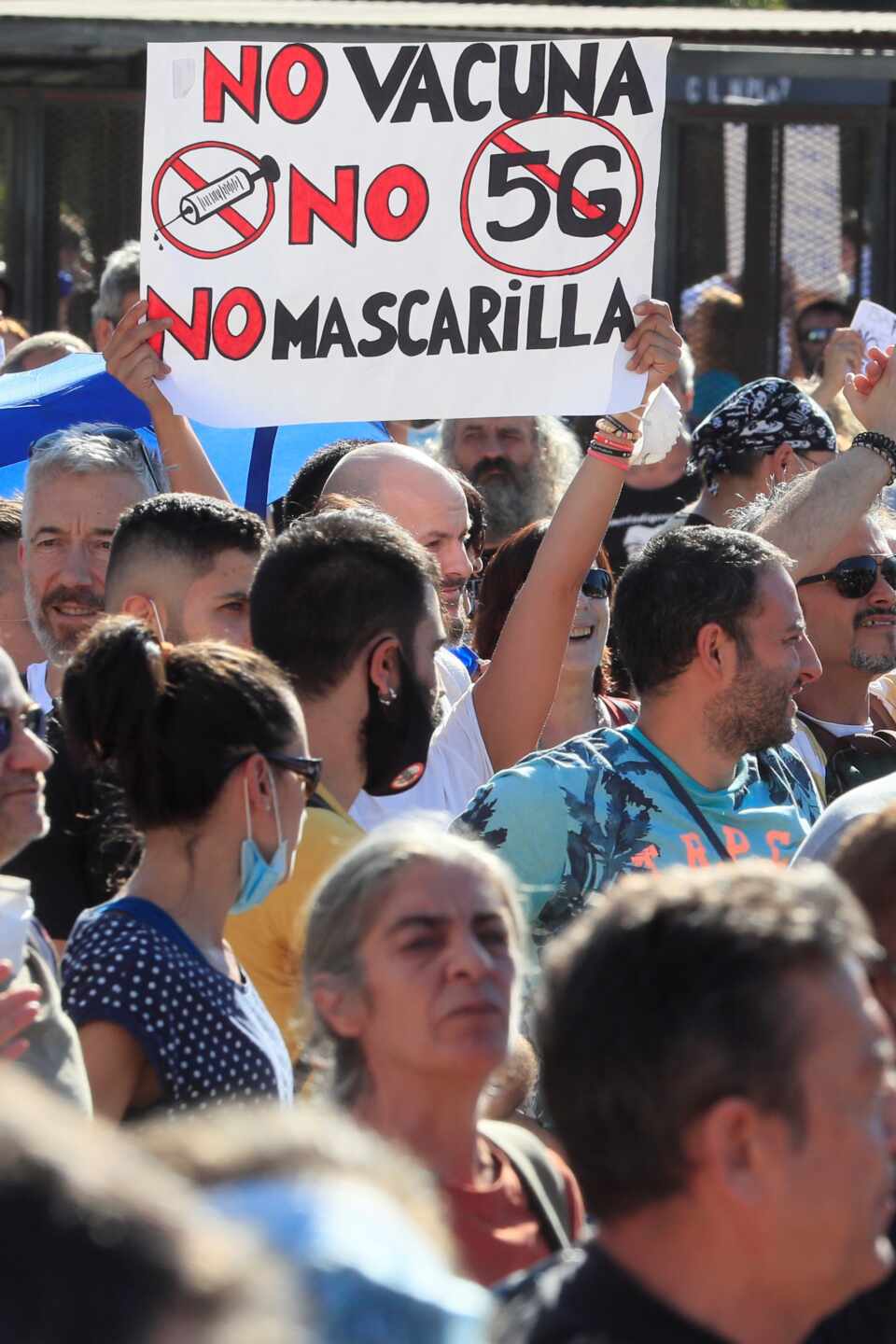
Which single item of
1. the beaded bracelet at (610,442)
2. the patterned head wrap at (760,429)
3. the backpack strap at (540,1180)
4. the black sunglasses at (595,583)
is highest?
the beaded bracelet at (610,442)

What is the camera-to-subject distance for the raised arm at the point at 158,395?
4512 millimetres

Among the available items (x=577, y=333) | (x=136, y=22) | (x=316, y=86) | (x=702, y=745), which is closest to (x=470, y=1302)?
(x=702, y=745)

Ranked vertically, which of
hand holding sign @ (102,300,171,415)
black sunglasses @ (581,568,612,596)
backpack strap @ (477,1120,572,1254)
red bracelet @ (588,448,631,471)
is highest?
hand holding sign @ (102,300,171,415)

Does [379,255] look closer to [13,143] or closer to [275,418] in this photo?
[275,418]

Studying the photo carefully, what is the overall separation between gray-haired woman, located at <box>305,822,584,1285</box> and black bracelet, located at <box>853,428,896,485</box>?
8.64 ft

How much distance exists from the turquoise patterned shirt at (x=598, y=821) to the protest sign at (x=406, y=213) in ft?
3.94

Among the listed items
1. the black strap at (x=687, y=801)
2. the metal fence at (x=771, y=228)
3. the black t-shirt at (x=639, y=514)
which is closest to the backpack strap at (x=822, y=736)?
the black strap at (x=687, y=801)

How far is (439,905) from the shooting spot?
2.46 meters

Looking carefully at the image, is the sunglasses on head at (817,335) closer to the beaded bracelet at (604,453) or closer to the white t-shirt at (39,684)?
the beaded bracelet at (604,453)

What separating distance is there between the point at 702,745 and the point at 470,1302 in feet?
9.09

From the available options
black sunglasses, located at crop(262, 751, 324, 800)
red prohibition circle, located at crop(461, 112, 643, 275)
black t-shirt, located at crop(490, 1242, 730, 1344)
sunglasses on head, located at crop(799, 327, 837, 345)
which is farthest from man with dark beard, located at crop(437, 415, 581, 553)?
black t-shirt, located at crop(490, 1242, 730, 1344)

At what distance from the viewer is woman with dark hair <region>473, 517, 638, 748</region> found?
15.2ft

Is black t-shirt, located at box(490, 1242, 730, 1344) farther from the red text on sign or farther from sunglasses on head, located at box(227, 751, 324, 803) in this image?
the red text on sign

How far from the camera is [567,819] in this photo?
3.54 metres
